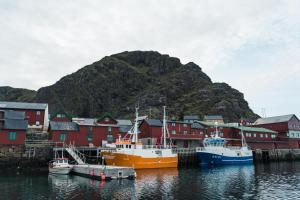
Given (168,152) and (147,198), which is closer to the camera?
(147,198)

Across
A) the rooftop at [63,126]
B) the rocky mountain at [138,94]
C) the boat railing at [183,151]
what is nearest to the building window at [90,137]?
the rooftop at [63,126]

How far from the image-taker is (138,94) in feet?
468

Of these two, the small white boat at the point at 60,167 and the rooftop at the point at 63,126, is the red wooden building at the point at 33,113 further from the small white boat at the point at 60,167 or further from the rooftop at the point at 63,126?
the small white boat at the point at 60,167

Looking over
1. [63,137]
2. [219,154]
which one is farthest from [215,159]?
[63,137]

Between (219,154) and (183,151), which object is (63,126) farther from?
(219,154)

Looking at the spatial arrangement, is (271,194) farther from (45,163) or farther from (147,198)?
(45,163)

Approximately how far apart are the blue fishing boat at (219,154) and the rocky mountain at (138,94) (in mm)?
58988

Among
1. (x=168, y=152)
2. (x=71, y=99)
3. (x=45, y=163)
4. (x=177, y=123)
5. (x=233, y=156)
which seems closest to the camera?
(x=45, y=163)

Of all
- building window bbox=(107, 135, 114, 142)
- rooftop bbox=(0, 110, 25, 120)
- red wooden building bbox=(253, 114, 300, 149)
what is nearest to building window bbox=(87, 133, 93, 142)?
building window bbox=(107, 135, 114, 142)

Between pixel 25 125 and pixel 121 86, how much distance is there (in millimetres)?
102611

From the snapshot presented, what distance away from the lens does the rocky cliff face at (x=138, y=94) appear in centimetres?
12669

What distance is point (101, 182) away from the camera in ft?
105

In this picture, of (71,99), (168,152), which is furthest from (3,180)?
(71,99)

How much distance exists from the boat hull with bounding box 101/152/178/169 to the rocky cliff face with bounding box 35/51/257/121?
65.3 m
